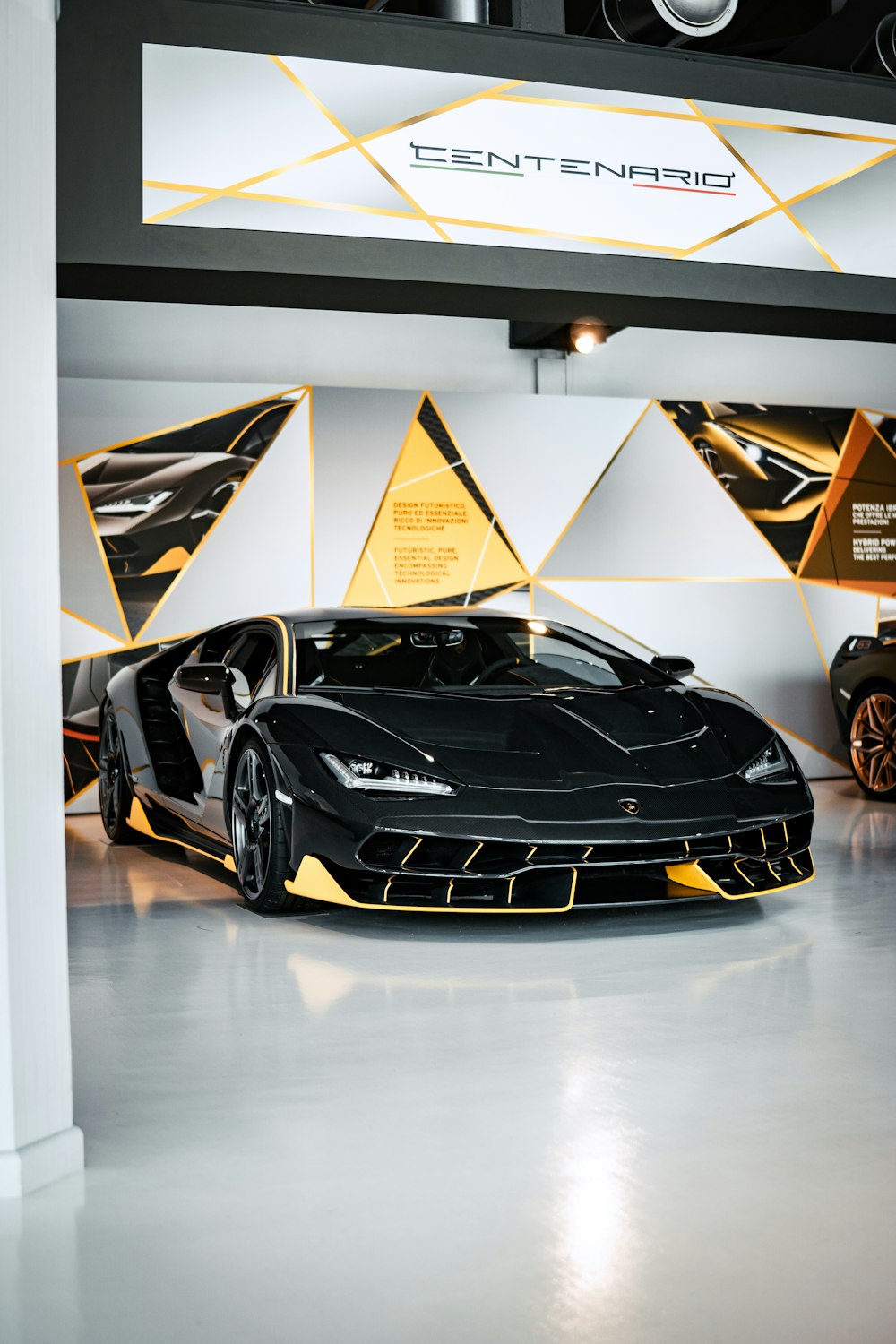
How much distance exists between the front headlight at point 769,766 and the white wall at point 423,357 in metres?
5.09

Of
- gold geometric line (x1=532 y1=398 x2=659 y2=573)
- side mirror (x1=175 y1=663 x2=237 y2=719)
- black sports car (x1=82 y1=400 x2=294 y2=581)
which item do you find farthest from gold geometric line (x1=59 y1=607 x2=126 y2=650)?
side mirror (x1=175 y1=663 x2=237 y2=719)

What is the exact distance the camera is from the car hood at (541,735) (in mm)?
4285

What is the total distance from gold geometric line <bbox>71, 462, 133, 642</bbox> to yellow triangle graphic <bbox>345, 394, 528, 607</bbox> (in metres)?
1.36

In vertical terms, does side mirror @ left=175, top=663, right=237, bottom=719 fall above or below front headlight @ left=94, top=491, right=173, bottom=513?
below

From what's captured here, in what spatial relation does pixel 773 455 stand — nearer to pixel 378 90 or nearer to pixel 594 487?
pixel 594 487

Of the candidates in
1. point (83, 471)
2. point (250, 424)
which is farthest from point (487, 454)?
Result: point (83, 471)

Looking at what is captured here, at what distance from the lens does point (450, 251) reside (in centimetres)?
481

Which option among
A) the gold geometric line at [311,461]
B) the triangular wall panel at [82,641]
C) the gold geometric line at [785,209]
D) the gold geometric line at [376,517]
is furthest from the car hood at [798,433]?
the triangular wall panel at [82,641]

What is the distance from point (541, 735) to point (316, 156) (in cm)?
215

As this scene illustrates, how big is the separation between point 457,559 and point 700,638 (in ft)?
5.88

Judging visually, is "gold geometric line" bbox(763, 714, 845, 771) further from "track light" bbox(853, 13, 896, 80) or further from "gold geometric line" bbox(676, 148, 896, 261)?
"gold geometric line" bbox(676, 148, 896, 261)

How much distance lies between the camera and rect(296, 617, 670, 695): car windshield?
16.2 feet

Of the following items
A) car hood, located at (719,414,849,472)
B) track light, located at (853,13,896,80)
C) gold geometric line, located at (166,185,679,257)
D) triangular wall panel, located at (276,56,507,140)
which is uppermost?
track light, located at (853,13,896,80)

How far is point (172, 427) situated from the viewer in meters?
8.40
